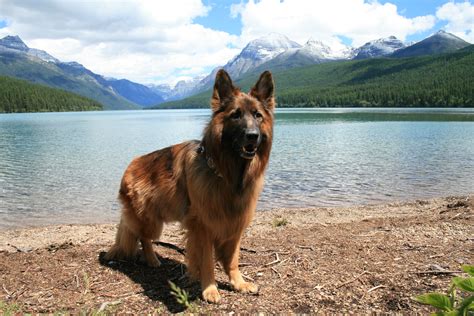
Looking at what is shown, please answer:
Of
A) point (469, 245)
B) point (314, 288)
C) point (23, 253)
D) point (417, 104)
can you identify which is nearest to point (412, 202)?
point (469, 245)

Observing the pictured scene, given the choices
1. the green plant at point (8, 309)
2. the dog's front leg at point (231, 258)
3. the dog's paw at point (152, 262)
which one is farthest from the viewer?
the dog's paw at point (152, 262)

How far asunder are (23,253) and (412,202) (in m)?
13.7

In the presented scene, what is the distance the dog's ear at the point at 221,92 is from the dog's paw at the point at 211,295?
7.98 ft

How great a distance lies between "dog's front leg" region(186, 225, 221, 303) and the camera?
5344 millimetres

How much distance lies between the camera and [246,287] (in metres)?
5.45

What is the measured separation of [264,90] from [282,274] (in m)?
2.77

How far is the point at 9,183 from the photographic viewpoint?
819 inches

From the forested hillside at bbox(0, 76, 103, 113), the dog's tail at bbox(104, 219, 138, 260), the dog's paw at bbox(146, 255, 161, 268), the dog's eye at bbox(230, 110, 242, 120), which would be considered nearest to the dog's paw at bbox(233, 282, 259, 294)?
the dog's paw at bbox(146, 255, 161, 268)

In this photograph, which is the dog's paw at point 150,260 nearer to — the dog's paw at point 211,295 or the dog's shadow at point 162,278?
the dog's shadow at point 162,278

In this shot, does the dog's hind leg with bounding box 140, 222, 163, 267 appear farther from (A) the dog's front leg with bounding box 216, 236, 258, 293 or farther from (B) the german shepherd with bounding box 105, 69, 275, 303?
(A) the dog's front leg with bounding box 216, 236, 258, 293

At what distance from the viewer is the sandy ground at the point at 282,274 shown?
4.86m

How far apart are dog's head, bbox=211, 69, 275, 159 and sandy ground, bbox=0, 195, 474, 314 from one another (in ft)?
6.59

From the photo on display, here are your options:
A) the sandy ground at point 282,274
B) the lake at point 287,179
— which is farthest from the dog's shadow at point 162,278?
the lake at point 287,179

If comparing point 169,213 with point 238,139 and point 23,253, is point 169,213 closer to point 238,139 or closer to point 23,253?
point 238,139
